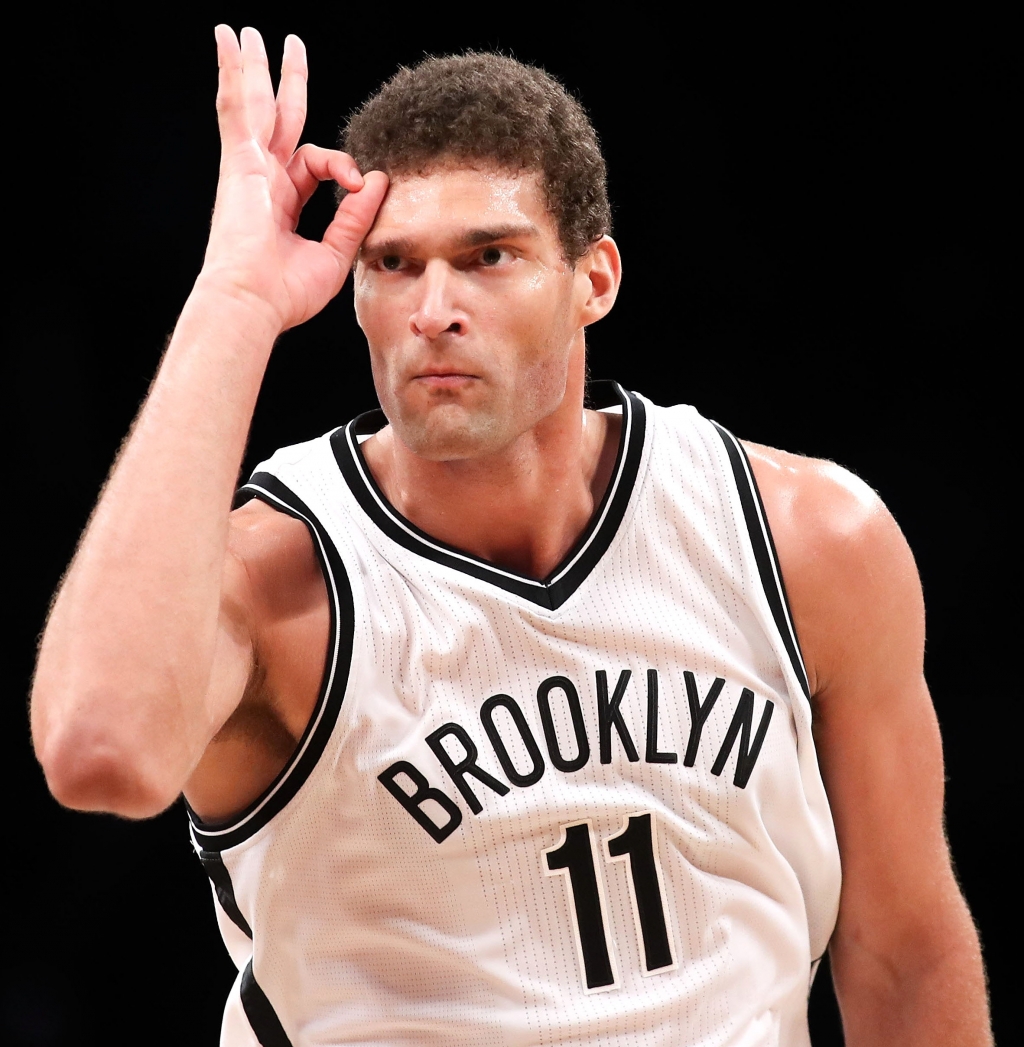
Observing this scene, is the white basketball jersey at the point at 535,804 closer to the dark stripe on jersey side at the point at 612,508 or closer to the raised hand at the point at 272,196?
the dark stripe on jersey side at the point at 612,508

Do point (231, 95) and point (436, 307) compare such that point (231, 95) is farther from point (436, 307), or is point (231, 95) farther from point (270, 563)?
point (270, 563)

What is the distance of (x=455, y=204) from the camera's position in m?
1.83

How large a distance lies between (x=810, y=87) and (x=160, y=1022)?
107 inches

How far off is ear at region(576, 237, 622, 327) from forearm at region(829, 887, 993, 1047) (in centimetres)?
91

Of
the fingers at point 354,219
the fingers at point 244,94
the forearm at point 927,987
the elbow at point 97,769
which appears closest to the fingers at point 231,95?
the fingers at point 244,94

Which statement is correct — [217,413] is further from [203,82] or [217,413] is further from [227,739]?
[203,82]

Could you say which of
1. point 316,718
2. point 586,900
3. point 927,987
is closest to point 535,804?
point 586,900

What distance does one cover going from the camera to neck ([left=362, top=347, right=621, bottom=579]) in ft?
6.47

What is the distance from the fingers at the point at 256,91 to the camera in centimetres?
184

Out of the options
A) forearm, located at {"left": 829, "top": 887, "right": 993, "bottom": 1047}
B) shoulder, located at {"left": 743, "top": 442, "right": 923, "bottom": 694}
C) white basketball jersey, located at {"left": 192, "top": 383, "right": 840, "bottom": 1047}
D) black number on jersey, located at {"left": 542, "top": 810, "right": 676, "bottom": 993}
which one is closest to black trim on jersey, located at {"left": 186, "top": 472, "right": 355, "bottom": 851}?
white basketball jersey, located at {"left": 192, "top": 383, "right": 840, "bottom": 1047}

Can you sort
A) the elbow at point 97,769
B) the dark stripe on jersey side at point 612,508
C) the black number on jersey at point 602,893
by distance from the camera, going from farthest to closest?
1. the dark stripe on jersey side at point 612,508
2. the black number on jersey at point 602,893
3. the elbow at point 97,769

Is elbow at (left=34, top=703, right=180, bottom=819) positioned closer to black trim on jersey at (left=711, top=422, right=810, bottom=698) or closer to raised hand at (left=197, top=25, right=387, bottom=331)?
raised hand at (left=197, top=25, right=387, bottom=331)

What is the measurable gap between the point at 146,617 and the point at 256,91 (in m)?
0.69

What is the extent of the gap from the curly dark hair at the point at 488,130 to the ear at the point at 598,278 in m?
0.03
